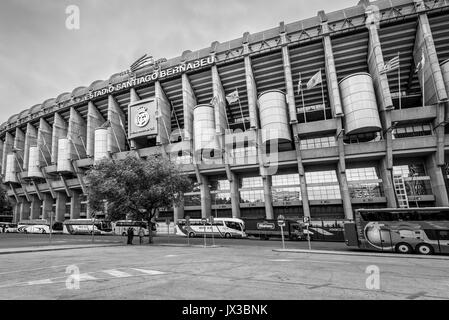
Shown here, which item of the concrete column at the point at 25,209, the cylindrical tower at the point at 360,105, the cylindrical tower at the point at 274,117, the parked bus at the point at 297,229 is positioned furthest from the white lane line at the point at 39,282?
the concrete column at the point at 25,209

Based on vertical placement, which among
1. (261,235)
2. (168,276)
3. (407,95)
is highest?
(407,95)

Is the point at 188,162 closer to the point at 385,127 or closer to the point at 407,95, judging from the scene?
the point at 385,127

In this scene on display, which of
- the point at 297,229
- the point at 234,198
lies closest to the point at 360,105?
the point at 297,229

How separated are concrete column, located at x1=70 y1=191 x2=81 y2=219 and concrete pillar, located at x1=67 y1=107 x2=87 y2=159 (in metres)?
9.53

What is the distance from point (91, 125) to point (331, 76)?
5103 cm

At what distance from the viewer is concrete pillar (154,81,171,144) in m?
49.5

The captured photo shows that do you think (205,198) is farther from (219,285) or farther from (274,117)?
(219,285)

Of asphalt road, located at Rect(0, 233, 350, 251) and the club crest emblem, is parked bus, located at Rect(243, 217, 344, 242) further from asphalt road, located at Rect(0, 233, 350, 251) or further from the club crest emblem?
the club crest emblem

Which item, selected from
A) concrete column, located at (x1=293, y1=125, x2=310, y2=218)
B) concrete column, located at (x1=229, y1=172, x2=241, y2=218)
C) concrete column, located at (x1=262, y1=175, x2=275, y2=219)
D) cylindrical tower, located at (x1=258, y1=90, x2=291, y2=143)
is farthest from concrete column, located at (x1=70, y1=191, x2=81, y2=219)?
concrete column, located at (x1=293, y1=125, x2=310, y2=218)

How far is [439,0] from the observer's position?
1486 inches

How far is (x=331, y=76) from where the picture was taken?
133ft
